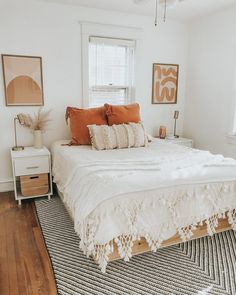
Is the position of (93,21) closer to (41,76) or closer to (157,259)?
(41,76)

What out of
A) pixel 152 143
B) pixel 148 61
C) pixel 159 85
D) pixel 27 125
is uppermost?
pixel 148 61

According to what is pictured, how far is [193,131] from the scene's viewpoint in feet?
13.9

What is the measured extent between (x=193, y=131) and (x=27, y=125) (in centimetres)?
257

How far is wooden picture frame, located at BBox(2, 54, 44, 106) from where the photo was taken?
3170 millimetres

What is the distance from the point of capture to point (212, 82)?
3.80 meters

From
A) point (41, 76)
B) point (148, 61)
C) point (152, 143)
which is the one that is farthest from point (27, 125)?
point (148, 61)

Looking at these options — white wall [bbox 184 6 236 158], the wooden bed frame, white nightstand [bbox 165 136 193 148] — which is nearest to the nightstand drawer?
the wooden bed frame

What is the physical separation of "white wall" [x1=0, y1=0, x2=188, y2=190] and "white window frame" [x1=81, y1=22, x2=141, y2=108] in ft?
0.20

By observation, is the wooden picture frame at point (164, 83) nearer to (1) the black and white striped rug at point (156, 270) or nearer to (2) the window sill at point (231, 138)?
(2) the window sill at point (231, 138)

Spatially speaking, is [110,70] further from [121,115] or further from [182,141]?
[182,141]

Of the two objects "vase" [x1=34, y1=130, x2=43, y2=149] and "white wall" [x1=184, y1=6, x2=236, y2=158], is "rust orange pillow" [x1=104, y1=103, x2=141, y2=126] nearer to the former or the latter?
"vase" [x1=34, y1=130, x2=43, y2=149]

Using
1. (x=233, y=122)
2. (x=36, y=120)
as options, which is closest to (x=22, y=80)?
(x=36, y=120)

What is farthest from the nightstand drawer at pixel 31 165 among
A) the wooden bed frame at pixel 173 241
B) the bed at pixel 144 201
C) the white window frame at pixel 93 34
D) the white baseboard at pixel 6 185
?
the wooden bed frame at pixel 173 241

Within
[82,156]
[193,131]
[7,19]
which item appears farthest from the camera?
[193,131]
